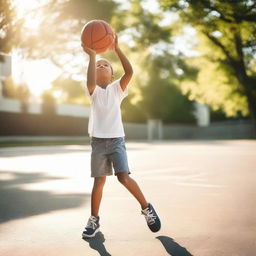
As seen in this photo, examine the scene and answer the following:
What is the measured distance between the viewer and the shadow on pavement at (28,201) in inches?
227

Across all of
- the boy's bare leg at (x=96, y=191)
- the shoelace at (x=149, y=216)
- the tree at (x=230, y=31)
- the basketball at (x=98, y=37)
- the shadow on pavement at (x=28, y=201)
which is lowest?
the shadow on pavement at (x=28, y=201)

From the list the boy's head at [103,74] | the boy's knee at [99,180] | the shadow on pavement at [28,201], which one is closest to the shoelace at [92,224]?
the boy's knee at [99,180]

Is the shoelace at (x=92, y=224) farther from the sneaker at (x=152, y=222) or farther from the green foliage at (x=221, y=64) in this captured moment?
the green foliage at (x=221, y=64)

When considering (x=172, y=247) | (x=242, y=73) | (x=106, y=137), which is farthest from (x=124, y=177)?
(x=242, y=73)

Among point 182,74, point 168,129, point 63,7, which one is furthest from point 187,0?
point 168,129

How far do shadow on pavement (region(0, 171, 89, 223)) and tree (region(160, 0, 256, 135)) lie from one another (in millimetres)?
11734

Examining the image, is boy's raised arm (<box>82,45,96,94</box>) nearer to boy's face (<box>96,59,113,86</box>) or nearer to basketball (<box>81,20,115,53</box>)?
boy's face (<box>96,59,113,86</box>)

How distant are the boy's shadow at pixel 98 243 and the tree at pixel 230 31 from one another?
45.9 ft

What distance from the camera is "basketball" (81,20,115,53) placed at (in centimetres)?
488

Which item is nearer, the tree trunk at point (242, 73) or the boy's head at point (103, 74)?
the boy's head at point (103, 74)

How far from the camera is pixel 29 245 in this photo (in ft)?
13.5

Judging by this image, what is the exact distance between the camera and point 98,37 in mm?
4883

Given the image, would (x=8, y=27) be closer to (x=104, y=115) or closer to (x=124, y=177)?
(x=104, y=115)

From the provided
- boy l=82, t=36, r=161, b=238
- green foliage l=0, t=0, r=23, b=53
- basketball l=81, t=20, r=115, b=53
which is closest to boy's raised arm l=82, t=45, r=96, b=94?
boy l=82, t=36, r=161, b=238
